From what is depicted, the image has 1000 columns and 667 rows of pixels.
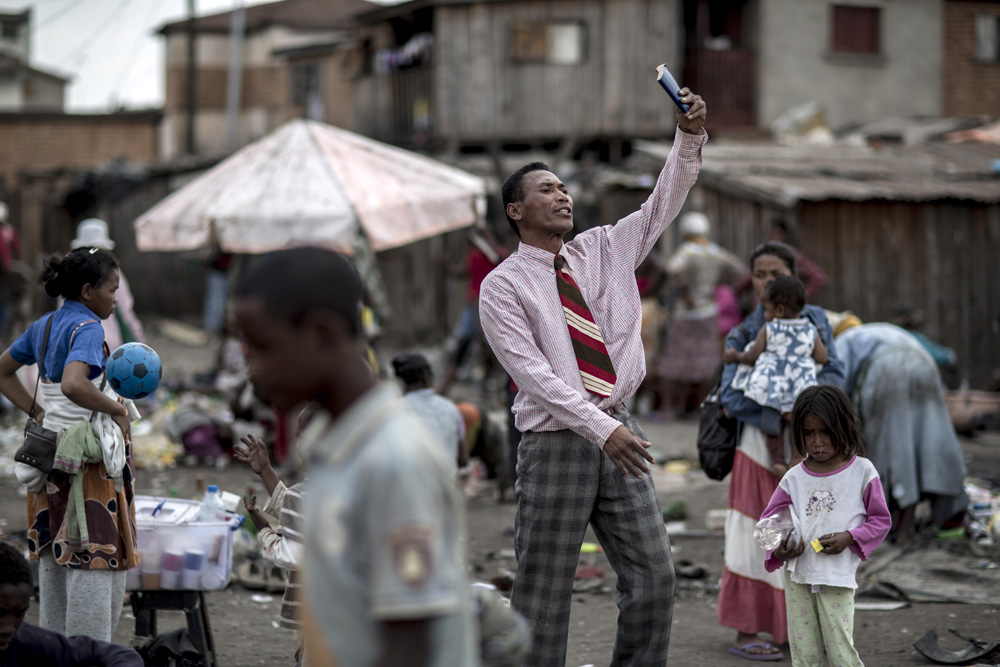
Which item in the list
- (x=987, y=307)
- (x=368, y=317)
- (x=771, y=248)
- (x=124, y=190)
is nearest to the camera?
(x=771, y=248)

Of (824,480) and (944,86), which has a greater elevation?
(944,86)

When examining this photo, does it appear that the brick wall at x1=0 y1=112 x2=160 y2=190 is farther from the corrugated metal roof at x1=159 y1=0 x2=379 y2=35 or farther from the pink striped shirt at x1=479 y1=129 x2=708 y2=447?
the pink striped shirt at x1=479 y1=129 x2=708 y2=447

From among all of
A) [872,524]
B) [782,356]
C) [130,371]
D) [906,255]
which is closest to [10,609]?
[130,371]

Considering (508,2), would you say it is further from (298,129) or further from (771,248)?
(771,248)

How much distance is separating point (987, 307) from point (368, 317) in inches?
341

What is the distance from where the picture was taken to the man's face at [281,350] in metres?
1.99

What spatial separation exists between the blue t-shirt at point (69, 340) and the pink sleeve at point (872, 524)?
114 inches

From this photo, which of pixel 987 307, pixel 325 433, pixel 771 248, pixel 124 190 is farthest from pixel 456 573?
pixel 124 190

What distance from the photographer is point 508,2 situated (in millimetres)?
21438

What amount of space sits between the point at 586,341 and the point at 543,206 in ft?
1.65

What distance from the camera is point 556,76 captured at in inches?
846

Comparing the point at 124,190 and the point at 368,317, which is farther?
the point at 124,190

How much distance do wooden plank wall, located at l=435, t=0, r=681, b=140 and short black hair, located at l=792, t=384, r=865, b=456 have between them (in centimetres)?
1766

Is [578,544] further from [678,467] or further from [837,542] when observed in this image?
[678,467]
